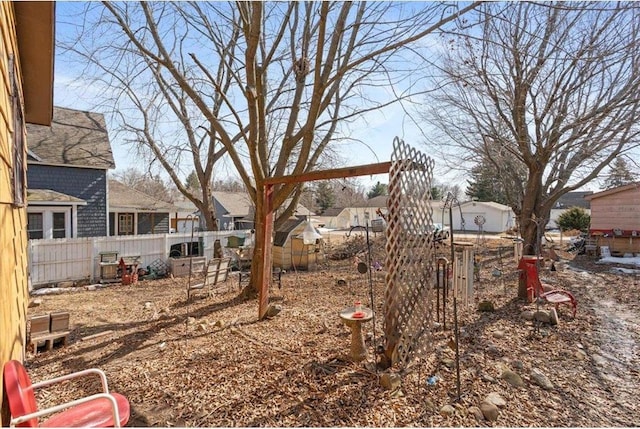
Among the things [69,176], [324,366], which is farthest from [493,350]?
[69,176]

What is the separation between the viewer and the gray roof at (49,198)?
9.94 m

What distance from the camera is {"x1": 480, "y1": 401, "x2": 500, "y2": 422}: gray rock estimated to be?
9.90 feet

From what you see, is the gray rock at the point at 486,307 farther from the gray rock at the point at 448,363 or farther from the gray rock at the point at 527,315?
the gray rock at the point at 448,363

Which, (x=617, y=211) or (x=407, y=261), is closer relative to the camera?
(x=407, y=261)

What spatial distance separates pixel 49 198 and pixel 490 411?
1242cm

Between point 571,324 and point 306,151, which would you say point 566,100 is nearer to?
point 571,324

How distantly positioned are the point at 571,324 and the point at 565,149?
7.69 meters

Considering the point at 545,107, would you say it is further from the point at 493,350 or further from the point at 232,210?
the point at 232,210

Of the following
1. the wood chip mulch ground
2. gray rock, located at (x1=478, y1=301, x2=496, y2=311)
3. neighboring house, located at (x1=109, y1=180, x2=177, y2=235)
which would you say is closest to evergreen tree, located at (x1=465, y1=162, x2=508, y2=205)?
the wood chip mulch ground

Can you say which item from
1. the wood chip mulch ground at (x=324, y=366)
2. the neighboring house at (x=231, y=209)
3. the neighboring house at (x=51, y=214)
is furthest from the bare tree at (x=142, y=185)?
the wood chip mulch ground at (x=324, y=366)

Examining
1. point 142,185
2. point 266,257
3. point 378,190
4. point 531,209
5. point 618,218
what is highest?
point 378,190

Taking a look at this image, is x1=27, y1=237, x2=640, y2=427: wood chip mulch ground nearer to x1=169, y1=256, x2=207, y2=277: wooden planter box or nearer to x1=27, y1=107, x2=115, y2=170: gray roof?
x1=169, y1=256, x2=207, y2=277: wooden planter box

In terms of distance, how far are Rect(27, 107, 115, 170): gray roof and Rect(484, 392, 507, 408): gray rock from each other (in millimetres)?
13379

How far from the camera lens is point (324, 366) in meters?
3.84
